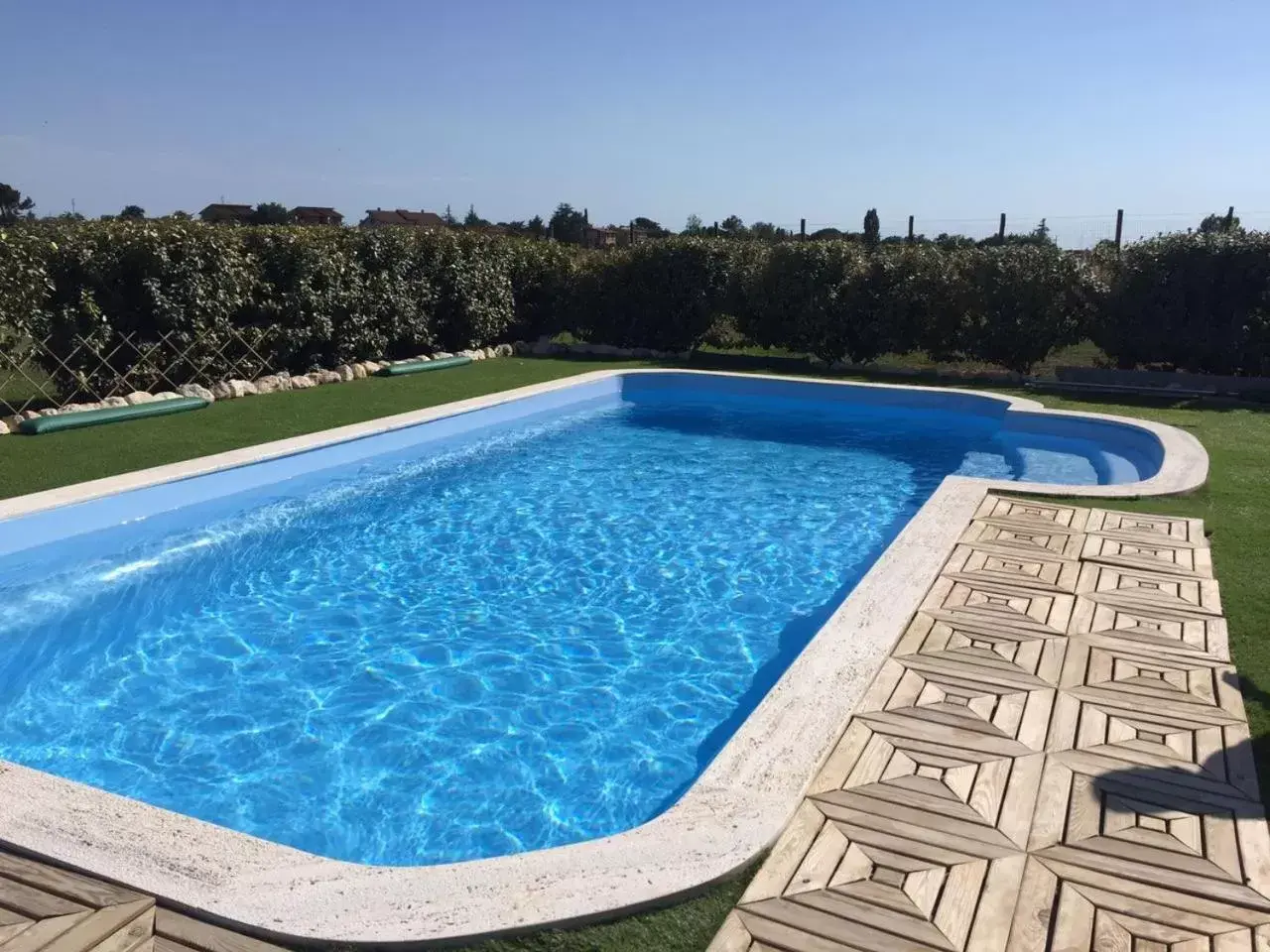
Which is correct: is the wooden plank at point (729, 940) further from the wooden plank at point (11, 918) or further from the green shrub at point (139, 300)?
the green shrub at point (139, 300)

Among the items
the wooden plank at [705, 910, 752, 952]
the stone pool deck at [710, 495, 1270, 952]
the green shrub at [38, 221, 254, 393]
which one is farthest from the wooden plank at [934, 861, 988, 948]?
the green shrub at [38, 221, 254, 393]

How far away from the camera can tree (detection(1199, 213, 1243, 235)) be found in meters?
14.7

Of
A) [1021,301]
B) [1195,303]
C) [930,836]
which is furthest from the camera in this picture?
[1021,301]

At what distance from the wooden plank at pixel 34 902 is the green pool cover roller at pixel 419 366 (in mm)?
12697

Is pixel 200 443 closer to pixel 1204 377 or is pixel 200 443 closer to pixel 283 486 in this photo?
pixel 283 486

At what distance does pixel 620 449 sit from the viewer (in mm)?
12203

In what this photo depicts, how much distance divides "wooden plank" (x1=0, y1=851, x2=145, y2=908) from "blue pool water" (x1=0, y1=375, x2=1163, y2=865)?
1.17 m

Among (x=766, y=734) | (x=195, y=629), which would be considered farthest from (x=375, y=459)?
(x=766, y=734)

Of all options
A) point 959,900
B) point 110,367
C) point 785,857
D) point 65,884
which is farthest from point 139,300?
point 959,900

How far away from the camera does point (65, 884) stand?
125 inches

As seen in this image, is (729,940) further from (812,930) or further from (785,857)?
(785,857)

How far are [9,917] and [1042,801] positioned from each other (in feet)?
11.8

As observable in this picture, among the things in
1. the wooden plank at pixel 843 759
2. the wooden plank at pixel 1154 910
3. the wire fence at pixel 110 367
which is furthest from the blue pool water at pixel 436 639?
the wire fence at pixel 110 367

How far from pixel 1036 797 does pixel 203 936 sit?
2992 mm
